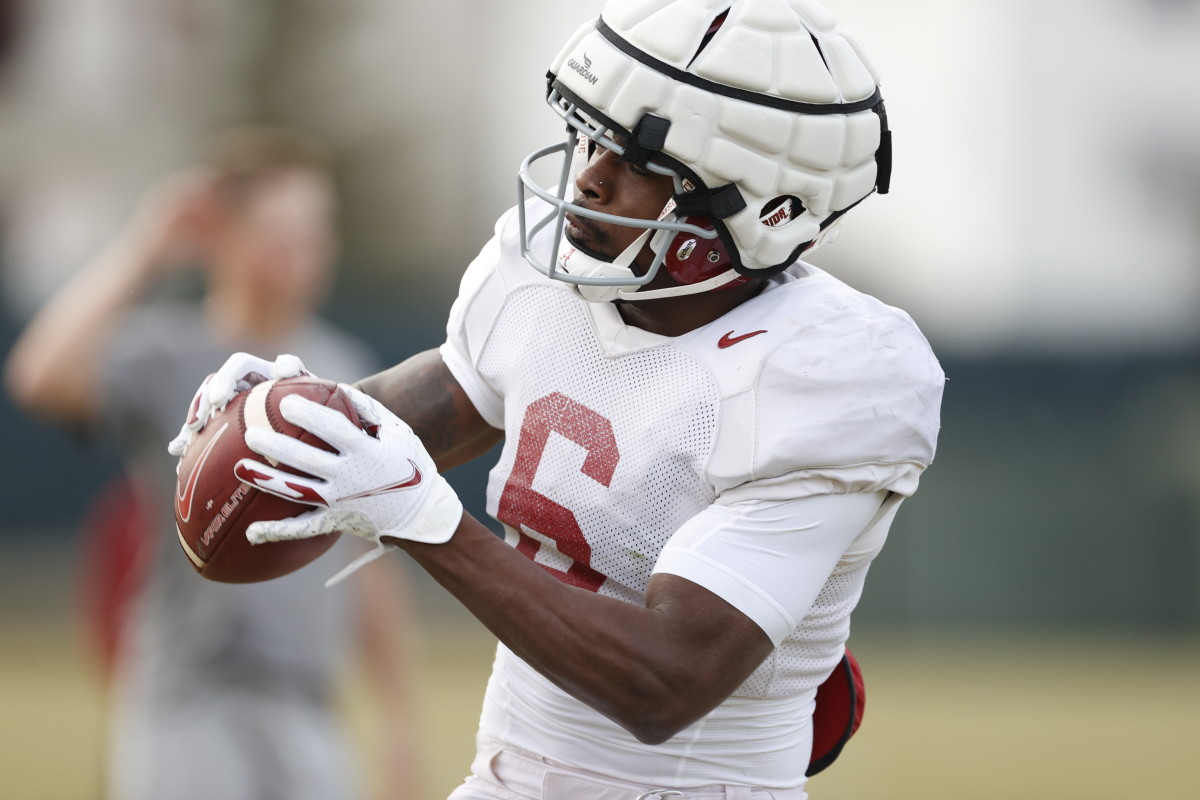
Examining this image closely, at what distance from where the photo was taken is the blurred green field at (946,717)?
21.4ft

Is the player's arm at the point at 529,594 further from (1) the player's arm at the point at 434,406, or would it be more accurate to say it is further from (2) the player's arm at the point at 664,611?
(1) the player's arm at the point at 434,406

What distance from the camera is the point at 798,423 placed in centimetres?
218

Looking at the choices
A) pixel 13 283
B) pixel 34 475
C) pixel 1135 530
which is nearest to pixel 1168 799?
pixel 1135 530

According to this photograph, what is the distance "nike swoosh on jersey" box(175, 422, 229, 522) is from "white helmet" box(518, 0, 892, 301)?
532mm

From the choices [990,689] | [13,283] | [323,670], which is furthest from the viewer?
[13,283]

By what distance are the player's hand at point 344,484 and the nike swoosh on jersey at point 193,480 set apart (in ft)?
0.53

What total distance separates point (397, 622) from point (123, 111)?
12.0m

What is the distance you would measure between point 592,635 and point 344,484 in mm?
382

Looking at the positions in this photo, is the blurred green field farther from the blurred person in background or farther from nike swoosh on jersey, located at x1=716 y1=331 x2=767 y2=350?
nike swoosh on jersey, located at x1=716 y1=331 x2=767 y2=350

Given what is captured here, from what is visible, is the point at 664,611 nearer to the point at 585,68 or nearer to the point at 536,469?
the point at 536,469

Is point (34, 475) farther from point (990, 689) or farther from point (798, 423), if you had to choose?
point (798, 423)

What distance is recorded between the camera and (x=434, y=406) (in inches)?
102

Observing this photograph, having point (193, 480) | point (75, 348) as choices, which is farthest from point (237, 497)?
point (75, 348)

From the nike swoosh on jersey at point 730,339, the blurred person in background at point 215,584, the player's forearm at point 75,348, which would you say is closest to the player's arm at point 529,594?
the nike swoosh on jersey at point 730,339
